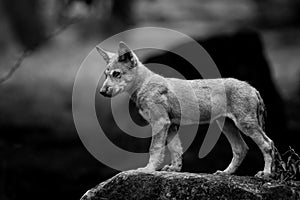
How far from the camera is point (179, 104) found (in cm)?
789

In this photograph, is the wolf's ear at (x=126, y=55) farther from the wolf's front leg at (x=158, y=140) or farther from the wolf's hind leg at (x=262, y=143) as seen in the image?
the wolf's hind leg at (x=262, y=143)

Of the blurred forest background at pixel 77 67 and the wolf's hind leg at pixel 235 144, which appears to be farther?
the blurred forest background at pixel 77 67

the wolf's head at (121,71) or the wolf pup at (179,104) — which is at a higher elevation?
the wolf's head at (121,71)

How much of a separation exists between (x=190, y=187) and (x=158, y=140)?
0.71m

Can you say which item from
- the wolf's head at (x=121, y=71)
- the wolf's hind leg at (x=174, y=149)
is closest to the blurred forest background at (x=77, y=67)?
the wolf's head at (x=121, y=71)

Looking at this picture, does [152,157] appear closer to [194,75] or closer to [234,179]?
[234,179]

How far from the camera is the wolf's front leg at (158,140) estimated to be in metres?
7.73

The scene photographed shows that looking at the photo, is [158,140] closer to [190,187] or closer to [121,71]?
[190,187]

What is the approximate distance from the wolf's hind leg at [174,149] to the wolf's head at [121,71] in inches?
32.4

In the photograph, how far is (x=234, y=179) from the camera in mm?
7594

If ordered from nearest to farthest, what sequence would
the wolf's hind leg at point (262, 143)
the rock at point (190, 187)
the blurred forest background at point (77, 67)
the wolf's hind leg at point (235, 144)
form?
the rock at point (190, 187) → the wolf's hind leg at point (262, 143) → the wolf's hind leg at point (235, 144) → the blurred forest background at point (77, 67)

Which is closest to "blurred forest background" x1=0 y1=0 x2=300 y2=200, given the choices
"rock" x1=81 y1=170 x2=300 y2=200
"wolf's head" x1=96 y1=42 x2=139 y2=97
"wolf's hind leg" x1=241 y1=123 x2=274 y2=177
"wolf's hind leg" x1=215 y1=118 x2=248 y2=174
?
"wolf's head" x1=96 y1=42 x2=139 y2=97

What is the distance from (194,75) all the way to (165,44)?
311 cm

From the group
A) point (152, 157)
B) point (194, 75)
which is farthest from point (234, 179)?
point (194, 75)
